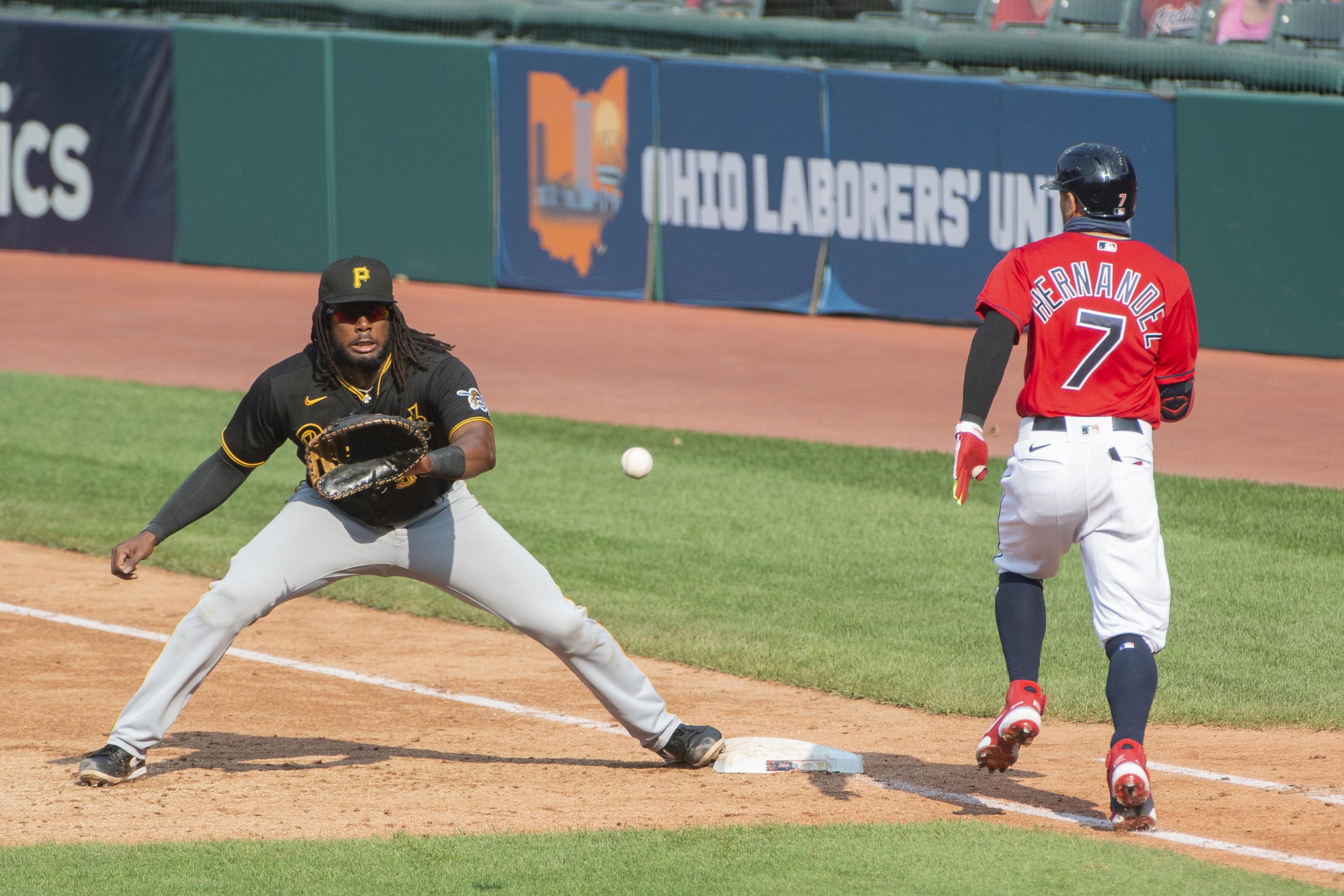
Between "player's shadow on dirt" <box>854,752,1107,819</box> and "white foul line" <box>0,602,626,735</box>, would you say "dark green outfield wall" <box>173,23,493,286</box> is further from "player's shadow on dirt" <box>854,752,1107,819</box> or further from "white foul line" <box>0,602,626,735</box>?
"player's shadow on dirt" <box>854,752,1107,819</box>

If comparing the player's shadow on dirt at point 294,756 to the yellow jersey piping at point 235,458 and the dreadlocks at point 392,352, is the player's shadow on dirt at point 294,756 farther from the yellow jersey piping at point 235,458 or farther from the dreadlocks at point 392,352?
the dreadlocks at point 392,352

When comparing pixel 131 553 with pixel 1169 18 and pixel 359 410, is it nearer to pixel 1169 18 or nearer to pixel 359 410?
pixel 359 410

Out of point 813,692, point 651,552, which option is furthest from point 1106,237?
point 651,552

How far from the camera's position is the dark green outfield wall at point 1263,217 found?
43.9 feet

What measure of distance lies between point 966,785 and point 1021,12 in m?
11.7

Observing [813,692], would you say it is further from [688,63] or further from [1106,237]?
[688,63]

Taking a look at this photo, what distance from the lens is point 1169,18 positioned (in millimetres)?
14852

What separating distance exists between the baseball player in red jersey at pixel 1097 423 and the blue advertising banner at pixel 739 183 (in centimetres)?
1144

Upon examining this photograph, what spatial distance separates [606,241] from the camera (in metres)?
17.4

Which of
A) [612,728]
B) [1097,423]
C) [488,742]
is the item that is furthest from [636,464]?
[1097,423]

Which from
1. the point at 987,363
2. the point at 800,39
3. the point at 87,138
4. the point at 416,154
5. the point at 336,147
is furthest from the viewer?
the point at 87,138

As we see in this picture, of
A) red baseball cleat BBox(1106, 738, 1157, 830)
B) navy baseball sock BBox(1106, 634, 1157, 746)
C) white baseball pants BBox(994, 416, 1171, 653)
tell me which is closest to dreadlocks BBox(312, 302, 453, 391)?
white baseball pants BBox(994, 416, 1171, 653)

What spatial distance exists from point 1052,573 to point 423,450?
1819 millimetres

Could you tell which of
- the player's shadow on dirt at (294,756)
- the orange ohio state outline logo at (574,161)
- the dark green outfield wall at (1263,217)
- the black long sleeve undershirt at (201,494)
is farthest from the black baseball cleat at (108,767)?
the orange ohio state outline logo at (574,161)
